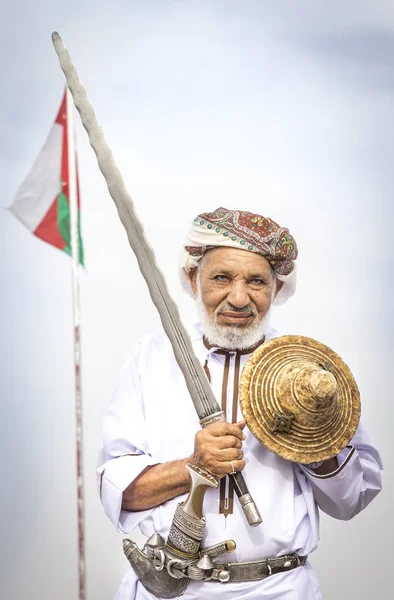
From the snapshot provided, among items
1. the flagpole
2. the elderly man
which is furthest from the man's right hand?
the flagpole

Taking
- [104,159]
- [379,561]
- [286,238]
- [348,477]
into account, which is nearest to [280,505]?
[348,477]

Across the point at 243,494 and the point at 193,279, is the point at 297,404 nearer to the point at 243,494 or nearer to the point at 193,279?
the point at 243,494

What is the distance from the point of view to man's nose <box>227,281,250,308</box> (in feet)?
7.48

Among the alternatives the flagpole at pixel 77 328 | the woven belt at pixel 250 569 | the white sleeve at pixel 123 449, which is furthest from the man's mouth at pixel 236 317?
the flagpole at pixel 77 328

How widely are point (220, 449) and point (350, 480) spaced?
0.43 meters

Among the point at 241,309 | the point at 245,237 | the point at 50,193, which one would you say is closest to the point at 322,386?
A: the point at 241,309

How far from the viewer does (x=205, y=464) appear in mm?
2016

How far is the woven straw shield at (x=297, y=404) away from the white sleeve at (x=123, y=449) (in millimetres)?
368

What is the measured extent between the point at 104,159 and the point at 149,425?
757mm

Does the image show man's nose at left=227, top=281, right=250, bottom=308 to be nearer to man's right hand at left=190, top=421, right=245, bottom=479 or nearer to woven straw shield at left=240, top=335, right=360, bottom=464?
woven straw shield at left=240, top=335, right=360, bottom=464

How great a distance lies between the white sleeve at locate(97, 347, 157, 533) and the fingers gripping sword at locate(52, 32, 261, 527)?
0.27 meters

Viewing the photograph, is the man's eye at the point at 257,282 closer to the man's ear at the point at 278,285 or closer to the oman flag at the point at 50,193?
the man's ear at the point at 278,285

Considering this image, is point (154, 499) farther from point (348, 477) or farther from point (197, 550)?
point (348, 477)

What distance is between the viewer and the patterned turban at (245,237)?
7.54ft
